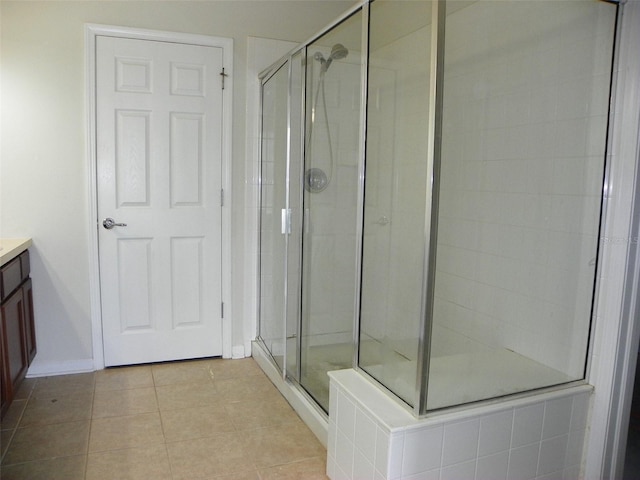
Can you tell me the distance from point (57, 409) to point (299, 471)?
1.28m

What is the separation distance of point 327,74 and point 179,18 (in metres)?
1.02

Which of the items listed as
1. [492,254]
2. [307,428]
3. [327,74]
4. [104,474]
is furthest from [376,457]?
[327,74]

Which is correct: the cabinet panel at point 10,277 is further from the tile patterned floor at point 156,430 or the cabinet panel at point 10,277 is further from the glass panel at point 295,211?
the glass panel at point 295,211

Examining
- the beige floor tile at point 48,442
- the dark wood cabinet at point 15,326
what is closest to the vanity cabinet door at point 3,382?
the dark wood cabinet at point 15,326

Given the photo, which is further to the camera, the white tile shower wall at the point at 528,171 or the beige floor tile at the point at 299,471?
the beige floor tile at the point at 299,471

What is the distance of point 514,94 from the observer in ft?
6.45

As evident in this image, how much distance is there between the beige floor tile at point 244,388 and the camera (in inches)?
105

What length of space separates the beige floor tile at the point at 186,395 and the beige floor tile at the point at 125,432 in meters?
0.13

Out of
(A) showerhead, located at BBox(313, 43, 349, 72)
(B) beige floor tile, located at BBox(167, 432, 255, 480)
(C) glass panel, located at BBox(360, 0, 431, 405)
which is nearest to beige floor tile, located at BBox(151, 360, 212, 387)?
(B) beige floor tile, located at BBox(167, 432, 255, 480)

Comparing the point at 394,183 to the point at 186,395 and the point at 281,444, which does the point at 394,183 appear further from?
the point at 186,395

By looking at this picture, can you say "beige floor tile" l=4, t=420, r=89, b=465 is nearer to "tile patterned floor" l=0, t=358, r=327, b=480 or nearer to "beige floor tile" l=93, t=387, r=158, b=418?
"tile patterned floor" l=0, t=358, r=327, b=480

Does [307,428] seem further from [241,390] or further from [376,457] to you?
[376,457]

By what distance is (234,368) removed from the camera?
3061 millimetres

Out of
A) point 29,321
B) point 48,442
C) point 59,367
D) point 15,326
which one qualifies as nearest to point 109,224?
point 29,321
